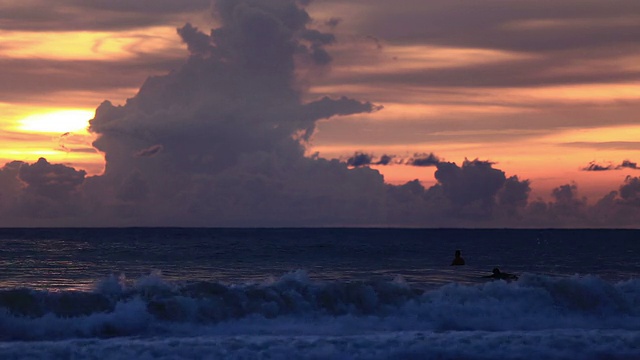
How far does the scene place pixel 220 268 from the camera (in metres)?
57.5

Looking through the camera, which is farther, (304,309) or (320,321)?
(304,309)

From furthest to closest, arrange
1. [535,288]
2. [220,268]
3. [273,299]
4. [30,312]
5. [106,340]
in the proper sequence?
1. [220,268]
2. [535,288]
3. [273,299]
4. [30,312]
5. [106,340]

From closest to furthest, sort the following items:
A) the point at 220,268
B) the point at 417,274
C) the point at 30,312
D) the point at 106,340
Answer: the point at 106,340 → the point at 30,312 → the point at 417,274 → the point at 220,268

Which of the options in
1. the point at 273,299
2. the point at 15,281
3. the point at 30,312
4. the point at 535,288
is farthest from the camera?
the point at 15,281

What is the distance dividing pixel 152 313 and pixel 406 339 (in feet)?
29.7

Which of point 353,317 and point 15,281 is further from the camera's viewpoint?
point 15,281

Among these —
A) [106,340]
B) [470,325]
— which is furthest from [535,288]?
[106,340]

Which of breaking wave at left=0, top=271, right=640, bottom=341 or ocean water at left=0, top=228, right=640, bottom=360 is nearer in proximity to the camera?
ocean water at left=0, top=228, right=640, bottom=360

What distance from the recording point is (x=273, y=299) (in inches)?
1161

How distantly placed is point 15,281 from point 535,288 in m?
29.0

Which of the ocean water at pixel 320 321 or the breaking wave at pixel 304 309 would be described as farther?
the breaking wave at pixel 304 309

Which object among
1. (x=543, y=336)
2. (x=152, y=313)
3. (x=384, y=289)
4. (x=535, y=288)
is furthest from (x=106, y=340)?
(x=535, y=288)

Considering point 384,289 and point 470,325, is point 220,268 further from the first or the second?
point 470,325

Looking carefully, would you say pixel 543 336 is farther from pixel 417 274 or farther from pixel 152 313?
pixel 417 274
